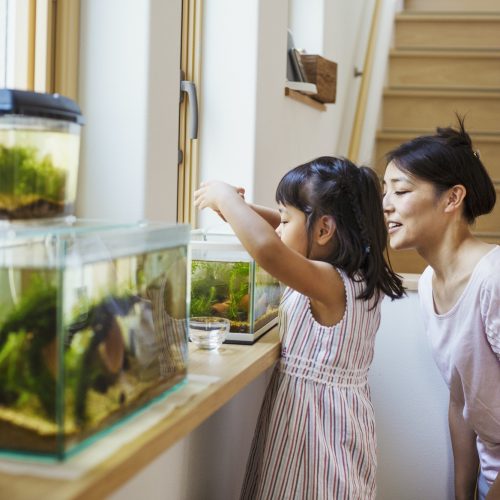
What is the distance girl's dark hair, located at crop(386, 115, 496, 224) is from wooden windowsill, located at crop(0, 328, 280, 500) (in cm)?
56

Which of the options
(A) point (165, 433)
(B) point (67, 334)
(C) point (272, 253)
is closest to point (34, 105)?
(B) point (67, 334)

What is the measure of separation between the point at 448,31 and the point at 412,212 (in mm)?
3158

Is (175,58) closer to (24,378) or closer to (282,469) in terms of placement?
(282,469)

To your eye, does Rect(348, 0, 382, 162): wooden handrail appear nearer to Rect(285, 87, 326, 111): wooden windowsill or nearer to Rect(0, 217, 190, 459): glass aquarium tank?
Rect(285, 87, 326, 111): wooden windowsill

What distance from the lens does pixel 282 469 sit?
1.57 metres

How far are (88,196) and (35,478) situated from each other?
1.01m

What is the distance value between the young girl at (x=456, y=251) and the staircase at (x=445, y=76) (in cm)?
224

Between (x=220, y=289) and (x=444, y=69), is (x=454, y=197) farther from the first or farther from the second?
(x=444, y=69)

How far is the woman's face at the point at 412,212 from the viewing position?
1.85m

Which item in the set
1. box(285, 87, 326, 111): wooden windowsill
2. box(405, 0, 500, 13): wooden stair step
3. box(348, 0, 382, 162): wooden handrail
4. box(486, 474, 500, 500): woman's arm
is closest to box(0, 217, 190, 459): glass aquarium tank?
box(486, 474, 500, 500): woman's arm

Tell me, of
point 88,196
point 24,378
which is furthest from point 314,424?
point 24,378

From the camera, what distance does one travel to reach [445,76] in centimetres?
454

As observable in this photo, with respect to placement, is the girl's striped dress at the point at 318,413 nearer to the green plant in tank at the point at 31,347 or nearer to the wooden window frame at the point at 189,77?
the wooden window frame at the point at 189,77

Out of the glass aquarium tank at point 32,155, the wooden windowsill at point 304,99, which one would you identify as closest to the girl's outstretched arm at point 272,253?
the glass aquarium tank at point 32,155
